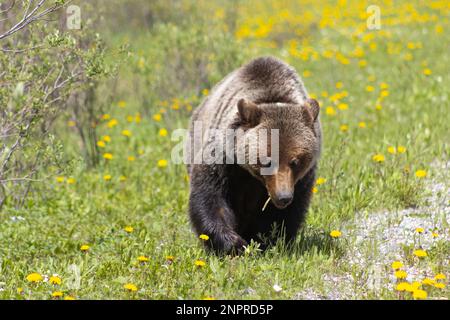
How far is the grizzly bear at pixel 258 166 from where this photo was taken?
495 cm

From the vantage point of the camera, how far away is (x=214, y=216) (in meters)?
5.49

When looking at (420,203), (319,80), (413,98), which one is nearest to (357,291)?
(420,203)

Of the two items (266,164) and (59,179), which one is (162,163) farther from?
(266,164)

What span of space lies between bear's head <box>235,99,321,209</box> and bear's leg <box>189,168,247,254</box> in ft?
1.55

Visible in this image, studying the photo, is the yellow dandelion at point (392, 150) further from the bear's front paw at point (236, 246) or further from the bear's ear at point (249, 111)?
the bear's ear at point (249, 111)

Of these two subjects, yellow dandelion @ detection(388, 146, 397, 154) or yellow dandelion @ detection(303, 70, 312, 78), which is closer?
yellow dandelion @ detection(388, 146, 397, 154)

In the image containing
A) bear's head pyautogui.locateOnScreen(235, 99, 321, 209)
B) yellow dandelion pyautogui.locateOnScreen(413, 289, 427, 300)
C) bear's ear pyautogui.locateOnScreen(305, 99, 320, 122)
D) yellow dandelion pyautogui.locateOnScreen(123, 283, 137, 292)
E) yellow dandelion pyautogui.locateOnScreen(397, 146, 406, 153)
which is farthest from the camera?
yellow dandelion pyautogui.locateOnScreen(397, 146, 406, 153)

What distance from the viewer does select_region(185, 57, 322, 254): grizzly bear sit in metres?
4.95

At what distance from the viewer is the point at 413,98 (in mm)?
9977

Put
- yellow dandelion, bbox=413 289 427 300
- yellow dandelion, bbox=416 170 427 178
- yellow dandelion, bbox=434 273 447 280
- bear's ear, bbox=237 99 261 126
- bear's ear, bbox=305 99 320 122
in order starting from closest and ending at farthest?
yellow dandelion, bbox=413 289 427 300, yellow dandelion, bbox=434 273 447 280, bear's ear, bbox=237 99 261 126, bear's ear, bbox=305 99 320 122, yellow dandelion, bbox=416 170 427 178

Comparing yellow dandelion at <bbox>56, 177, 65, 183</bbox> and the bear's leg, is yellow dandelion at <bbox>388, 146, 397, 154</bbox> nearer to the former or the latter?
the bear's leg

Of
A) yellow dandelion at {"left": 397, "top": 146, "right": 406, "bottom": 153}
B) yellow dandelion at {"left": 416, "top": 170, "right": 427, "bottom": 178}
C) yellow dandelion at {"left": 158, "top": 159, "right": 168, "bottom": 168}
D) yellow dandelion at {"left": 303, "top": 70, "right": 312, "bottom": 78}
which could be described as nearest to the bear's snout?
yellow dandelion at {"left": 416, "top": 170, "right": 427, "bottom": 178}

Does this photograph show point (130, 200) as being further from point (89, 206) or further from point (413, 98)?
point (413, 98)

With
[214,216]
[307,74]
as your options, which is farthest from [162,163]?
[307,74]
